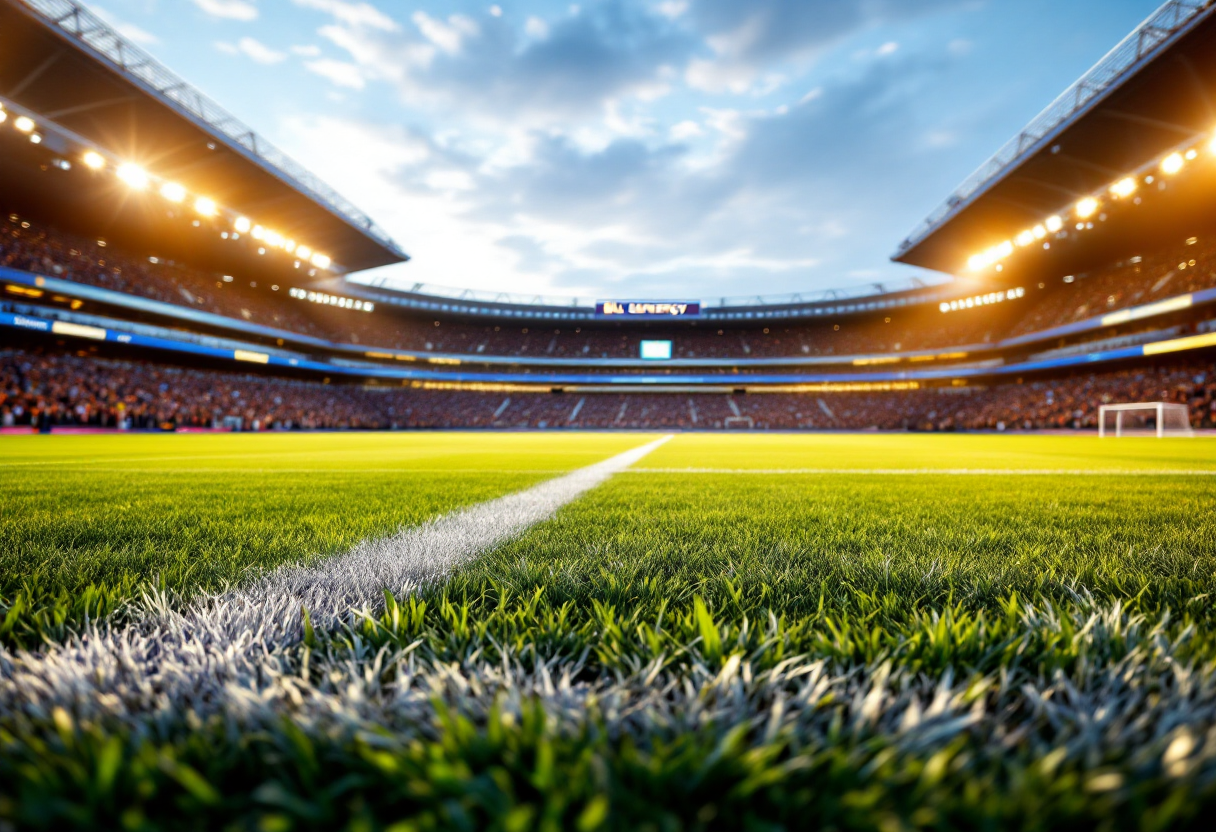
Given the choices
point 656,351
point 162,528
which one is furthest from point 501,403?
point 162,528

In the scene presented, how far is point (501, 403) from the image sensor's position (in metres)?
42.7

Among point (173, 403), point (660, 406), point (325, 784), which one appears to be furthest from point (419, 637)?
point (660, 406)

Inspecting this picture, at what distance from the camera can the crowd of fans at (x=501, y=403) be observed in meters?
21.8

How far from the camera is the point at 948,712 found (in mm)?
652

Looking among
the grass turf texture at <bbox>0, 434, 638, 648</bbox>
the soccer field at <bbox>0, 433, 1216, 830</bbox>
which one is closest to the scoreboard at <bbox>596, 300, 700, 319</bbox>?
the grass turf texture at <bbox>0, 434, 638, 648</bbox>

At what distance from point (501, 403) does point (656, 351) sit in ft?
49.1

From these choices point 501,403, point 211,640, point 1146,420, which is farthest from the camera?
point 501,403

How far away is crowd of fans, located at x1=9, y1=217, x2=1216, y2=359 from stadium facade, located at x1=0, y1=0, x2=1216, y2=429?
0.64 feet

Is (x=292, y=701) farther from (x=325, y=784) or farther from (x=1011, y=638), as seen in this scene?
(x=1011, y=638)

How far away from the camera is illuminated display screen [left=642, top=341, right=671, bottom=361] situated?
1817 inches

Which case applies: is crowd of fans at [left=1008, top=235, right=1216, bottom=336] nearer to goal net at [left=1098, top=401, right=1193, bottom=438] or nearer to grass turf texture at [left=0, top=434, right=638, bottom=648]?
goal net at [left=1098, top=401, right=1193, bottom=438]

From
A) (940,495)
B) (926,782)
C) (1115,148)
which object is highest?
(1115,148)

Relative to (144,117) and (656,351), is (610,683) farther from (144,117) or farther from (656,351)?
(656,351)

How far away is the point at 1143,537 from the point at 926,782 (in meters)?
2.41
